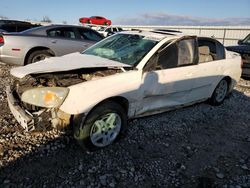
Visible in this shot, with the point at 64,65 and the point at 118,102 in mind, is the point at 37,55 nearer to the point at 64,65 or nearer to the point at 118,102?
the point at 64,65

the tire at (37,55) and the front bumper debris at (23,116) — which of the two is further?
the tire at (37,55)

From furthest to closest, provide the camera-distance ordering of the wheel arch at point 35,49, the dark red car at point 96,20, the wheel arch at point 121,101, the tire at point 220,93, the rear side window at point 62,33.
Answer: the dark red car at point 96,20 → the rear side window at point 62,33 → the wheel arch at point 35,49 → the tire at point 220,93 → the wheel arch at point 121,101

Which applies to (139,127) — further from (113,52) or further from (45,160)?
(45,160)

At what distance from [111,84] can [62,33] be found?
5.26m

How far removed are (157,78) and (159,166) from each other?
51.8 inches

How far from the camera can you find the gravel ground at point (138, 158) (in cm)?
309

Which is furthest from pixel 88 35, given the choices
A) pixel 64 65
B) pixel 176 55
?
pixel 64 65

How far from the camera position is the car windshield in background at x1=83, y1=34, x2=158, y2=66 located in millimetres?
4145

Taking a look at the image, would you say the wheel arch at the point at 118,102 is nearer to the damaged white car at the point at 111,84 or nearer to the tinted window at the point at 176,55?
the damaged white car at the point at 111,84

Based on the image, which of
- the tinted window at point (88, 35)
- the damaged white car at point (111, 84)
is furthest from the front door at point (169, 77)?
the tinted window at point (88, 35)

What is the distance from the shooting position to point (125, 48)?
4461mm

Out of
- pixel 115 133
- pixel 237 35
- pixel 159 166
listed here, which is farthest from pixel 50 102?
pixel 237 35

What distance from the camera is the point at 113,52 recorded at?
4.48m

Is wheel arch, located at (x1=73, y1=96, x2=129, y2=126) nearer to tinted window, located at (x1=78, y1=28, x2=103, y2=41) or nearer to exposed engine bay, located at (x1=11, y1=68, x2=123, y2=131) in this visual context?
exposed engine bay, located at (x1=11, y1=68, x2=123, y2=131)
